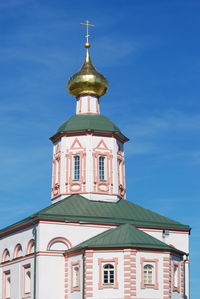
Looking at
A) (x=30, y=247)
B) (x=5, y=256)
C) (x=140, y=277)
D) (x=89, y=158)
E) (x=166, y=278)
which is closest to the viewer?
(x=140, y=277)

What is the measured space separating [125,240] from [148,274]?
2.30 metres

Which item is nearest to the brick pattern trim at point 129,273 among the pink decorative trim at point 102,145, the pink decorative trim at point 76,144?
the pink decorative trim at point 102,145

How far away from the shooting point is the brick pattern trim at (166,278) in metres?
42.2

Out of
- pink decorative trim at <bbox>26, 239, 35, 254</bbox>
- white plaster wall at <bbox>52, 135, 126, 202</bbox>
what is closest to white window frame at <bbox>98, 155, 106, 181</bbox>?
white plaster wall at <bbox>52, 135, 126, 202</bbox>

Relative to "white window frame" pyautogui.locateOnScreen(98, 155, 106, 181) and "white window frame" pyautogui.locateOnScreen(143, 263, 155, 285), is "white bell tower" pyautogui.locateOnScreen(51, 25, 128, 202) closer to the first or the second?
"white window frame" pyautogui.locateOnScreen(98, 155, 106, 181)

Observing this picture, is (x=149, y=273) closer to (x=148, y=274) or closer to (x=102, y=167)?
(x=148, y=274)

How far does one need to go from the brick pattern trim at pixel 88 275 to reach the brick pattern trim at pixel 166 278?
161 inches

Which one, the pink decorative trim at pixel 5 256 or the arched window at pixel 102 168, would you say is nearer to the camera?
the pink decorative trim at pixel 5 256

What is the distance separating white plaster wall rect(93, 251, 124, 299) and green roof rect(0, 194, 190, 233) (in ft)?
12.6

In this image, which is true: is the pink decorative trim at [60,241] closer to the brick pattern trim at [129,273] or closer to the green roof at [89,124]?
the brick pattern trim at [129,273]

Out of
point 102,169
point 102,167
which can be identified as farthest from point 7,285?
point 102,167

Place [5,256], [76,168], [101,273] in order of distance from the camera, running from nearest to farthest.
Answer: [101,273], [5,256], [76,168]

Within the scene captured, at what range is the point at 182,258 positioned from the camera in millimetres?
44906

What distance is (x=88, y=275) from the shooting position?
4209cm
